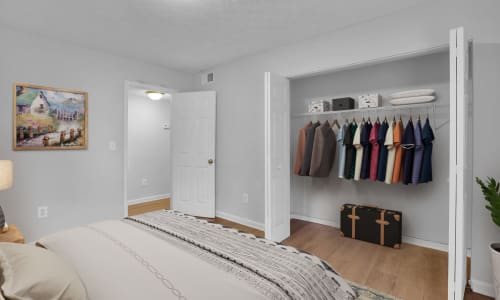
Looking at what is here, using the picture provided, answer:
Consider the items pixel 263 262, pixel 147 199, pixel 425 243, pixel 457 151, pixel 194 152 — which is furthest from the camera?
pixel 147 199

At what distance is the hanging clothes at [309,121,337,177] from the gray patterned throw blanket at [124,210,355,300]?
1965 millimetres

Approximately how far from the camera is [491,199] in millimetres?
1843

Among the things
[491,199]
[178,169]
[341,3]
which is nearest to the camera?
[491,199]

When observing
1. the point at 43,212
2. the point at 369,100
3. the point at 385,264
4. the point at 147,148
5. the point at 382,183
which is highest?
the point at 369,100

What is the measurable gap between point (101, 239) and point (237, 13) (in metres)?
2.19

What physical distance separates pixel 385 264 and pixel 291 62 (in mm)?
2436

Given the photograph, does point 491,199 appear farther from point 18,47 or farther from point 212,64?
point 18,47

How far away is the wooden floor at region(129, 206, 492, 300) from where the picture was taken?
212 centimetres

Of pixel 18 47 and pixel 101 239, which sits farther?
pixel 18 47

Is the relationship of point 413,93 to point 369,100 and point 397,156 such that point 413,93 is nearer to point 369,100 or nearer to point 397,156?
point 369,100

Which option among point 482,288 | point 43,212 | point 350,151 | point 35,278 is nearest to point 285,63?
point 350,151

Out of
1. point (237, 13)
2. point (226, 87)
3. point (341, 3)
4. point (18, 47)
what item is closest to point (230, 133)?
point (226, 87)

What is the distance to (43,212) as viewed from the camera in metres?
2.96

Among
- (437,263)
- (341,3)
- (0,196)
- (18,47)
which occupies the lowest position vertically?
(437,263)
